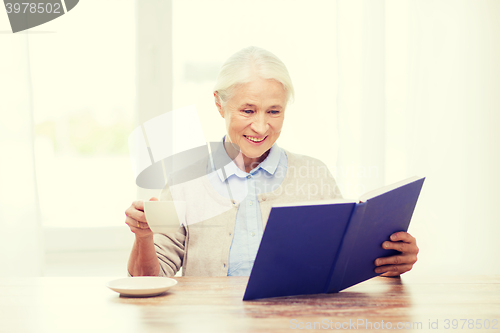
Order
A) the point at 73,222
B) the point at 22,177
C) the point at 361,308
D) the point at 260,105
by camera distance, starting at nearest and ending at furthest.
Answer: the point at 361,308 < the point at 260,105 < the point at 22,177 < the point at 73,222

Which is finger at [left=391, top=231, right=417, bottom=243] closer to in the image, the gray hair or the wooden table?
the wooden table

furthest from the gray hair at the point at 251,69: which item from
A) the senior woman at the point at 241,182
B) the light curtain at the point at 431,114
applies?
the light curtain at the point at 431,114

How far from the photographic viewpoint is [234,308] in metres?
0.79

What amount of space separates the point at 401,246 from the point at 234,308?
0.46 metres

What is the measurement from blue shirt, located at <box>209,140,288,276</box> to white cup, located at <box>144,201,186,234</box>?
54cm

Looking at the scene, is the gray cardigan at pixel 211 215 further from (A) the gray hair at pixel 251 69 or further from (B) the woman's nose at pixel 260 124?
(A) the gray hair at pixel 251 69

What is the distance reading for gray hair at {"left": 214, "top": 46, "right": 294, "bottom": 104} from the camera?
1.52 metres

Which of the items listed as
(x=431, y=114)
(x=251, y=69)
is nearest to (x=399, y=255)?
(x=251, y=69)

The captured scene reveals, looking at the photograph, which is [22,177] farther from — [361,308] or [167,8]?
[361,308]

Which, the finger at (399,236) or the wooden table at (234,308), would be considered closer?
the wooden table at (234,308)

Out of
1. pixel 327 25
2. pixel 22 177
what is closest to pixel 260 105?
pixel 327 25

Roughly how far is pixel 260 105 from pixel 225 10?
120 centimetres

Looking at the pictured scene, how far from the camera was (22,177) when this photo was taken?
220cm

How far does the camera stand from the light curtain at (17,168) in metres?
2.18
